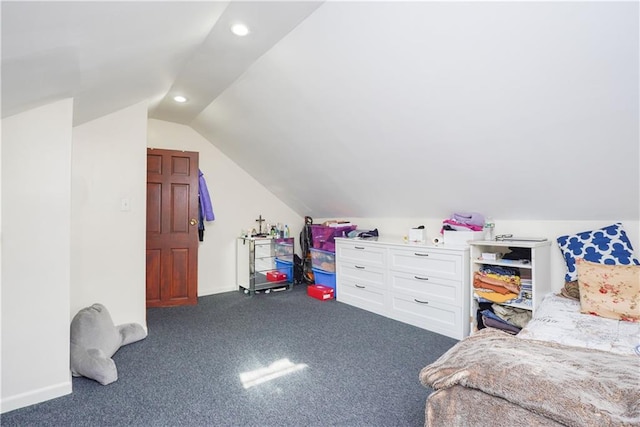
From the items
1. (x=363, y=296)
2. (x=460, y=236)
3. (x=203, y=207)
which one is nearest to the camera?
(x=460, y=236)

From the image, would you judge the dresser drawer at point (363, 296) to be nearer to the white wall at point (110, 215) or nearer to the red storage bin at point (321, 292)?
the red storage bin at point (321, 292)

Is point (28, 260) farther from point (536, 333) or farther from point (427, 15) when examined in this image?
point (536, 333)

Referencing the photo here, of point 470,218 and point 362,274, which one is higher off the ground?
point 470,218

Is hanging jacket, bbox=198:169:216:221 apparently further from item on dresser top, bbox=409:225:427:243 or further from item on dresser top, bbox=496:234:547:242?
item on dresser top, bbox=496:234:547:242

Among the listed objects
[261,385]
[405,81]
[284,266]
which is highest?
[405,81]

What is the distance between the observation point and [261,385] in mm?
2047

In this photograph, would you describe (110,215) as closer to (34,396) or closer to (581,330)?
(34,396)

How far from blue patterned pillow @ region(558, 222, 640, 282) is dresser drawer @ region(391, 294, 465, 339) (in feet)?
3.05

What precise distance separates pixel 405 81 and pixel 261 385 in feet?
7.17

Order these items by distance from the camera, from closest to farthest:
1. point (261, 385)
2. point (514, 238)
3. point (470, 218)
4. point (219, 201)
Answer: point (261, 385)
point (514, 238)
point (470, 218)
point (219, 201)

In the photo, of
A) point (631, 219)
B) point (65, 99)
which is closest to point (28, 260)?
point (65, 99)

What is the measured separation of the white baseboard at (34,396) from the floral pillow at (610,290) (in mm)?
3294

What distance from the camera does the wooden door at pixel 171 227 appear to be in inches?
145

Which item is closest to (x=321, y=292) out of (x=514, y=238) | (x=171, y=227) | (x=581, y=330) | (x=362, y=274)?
(x=362, y=274)
